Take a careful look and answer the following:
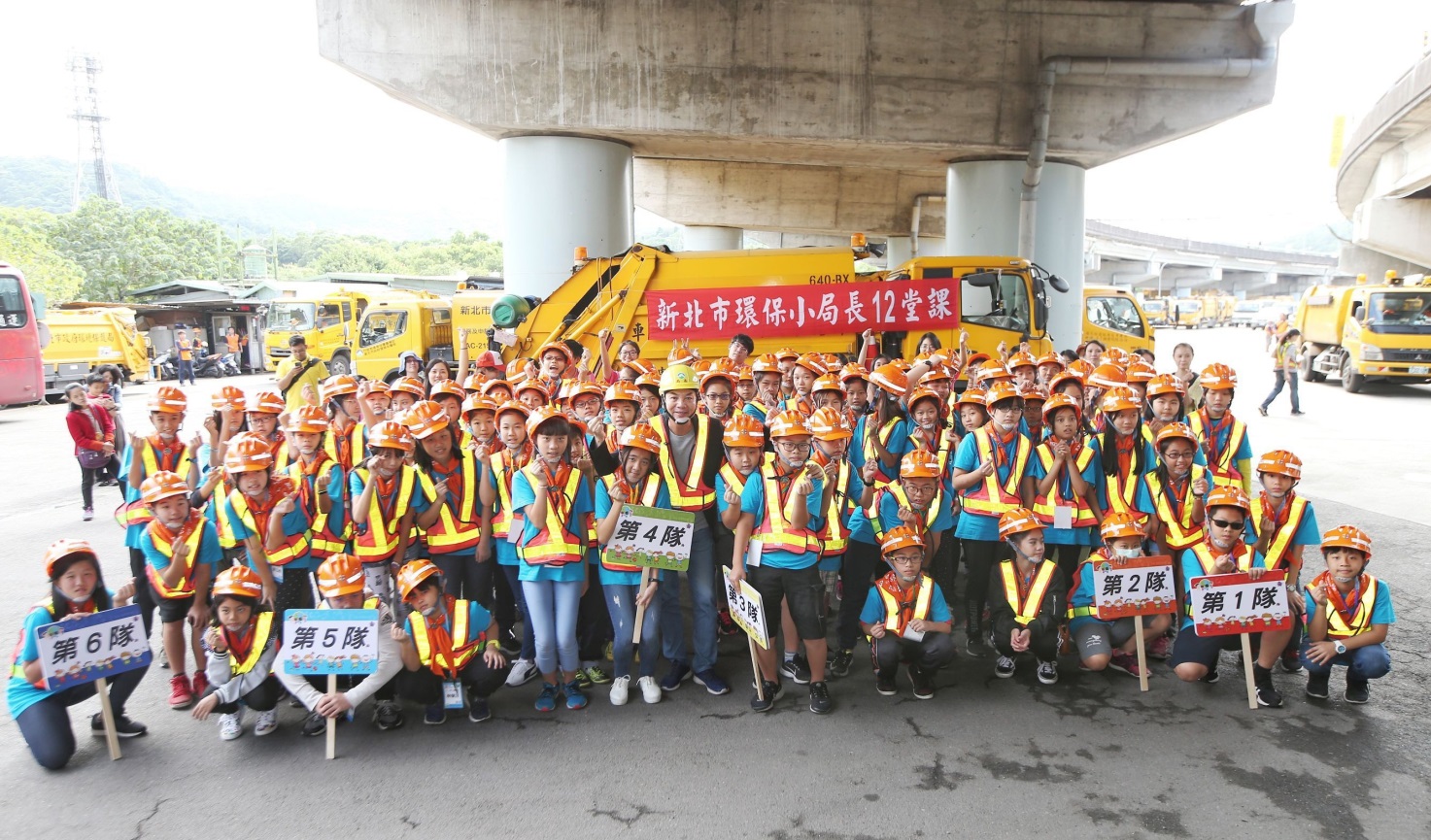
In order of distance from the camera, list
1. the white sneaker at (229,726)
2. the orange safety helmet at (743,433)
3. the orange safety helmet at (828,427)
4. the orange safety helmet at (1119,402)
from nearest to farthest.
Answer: the white sneaker at (229,726)
the orange safety helmet at (743,433)
the orange safety helmet at (828,427)
the orange safety helmet at (1119,402)

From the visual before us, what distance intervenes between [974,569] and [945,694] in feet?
2.76

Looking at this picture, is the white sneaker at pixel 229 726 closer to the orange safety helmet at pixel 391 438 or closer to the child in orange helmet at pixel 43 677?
the child in orange helmet at pixel 43 677

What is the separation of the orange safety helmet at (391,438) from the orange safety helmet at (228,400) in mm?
1890

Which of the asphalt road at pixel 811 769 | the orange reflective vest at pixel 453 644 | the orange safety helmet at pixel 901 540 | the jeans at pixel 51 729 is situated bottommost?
the asphalt road at pixel 811 769

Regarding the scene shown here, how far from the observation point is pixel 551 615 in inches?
186

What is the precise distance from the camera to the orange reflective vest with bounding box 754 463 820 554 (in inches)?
181

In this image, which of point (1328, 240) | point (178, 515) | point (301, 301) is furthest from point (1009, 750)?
point (1328, 240)

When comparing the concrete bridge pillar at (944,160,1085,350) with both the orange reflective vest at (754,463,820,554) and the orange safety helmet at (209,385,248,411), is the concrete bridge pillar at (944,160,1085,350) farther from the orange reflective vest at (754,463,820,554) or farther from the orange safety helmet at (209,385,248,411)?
the orange safety helmet at (209,385,248,411)

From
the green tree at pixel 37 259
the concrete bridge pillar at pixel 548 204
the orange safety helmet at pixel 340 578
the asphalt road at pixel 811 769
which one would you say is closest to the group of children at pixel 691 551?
the orange safety helmet at pixel 340 578

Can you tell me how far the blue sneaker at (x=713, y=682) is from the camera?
16.2ft

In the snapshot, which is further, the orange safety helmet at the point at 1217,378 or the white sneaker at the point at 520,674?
the orange safety helmet at the point at 1217,378

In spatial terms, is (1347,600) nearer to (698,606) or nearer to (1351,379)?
(698,606)

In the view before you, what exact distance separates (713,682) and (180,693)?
3002mm

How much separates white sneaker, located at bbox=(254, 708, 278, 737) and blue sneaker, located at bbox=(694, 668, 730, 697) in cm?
228
